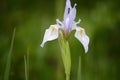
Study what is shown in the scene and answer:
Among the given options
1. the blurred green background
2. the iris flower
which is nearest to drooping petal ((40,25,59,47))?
the iris flower

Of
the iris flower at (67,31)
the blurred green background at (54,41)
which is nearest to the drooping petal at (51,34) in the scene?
the iris flower at (67,31)

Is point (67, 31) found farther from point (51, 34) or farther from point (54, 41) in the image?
point (54, 41)

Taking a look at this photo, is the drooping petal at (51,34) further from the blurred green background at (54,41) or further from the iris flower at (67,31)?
the blurred green background at (54,41)

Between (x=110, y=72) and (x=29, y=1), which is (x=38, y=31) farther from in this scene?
(x=110, y=72)

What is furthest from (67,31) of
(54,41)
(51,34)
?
(54,41)

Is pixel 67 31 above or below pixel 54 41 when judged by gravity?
below

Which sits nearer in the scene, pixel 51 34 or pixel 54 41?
pixel 51 34

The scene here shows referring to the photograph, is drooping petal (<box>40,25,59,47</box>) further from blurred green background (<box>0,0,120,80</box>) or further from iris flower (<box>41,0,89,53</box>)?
blurred green background (<box>0,0,120,80</box>)

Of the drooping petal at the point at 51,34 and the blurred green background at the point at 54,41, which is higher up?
the blurred green background at the point at 54,41
